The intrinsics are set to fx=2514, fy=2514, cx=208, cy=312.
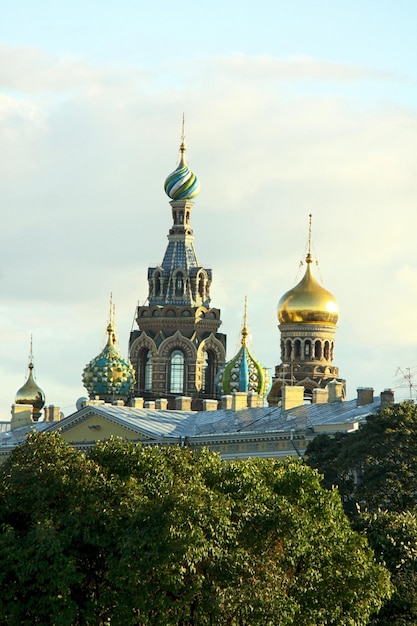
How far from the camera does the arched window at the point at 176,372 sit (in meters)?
125

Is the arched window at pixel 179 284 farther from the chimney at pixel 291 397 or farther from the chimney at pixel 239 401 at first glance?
the chimney at pixel 291 397

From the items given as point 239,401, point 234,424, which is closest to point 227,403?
point 239,401

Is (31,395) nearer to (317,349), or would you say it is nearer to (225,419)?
(317,349)

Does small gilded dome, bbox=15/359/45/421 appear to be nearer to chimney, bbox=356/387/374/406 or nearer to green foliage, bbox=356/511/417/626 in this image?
chimney, bbox=356/387/374/406

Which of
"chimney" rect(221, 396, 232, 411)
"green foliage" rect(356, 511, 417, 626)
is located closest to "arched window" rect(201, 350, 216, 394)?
"chimney" rect(221, 396, 232, 411)

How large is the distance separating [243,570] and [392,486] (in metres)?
15.2

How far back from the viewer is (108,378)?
119 meters

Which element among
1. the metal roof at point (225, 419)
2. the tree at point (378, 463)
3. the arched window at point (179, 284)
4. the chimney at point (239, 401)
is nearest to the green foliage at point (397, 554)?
the tree at point (378, 463)

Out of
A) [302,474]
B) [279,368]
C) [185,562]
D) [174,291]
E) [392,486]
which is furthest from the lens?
[174,291]

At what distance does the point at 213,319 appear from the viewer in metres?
126

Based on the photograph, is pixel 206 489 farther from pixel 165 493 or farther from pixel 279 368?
pixel 279 368

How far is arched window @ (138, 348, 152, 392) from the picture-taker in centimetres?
12525

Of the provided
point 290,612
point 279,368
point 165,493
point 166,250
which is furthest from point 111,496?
point 166,250

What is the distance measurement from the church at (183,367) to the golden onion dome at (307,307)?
0.05 metres
